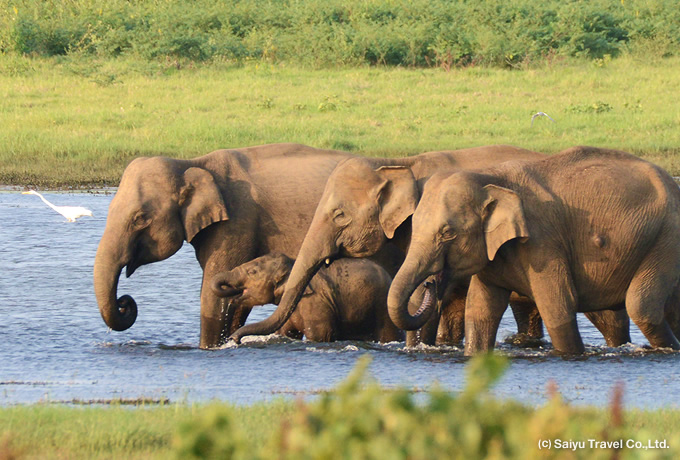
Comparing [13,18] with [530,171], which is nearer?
[530,171]

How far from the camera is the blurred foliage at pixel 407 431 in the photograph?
303 centimetres

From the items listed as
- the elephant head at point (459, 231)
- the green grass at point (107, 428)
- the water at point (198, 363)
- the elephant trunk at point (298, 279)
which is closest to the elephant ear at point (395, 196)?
the elephant trunk at point (298, 279)

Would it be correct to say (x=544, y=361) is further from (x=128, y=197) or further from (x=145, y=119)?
(x=145, y=119)

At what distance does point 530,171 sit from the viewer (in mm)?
8578

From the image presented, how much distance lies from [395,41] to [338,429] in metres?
25.7

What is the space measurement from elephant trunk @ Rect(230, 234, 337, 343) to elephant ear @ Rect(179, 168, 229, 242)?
868 millimetres

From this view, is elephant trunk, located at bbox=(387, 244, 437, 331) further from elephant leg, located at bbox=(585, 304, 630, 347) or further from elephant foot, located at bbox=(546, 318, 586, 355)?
elephant leg, located at bbox=(585, 304, 630, 347)

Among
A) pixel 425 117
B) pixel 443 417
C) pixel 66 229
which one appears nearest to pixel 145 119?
pixel 425 117

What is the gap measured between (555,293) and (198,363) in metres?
2.50

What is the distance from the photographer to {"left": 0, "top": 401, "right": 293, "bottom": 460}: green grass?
5.58 m

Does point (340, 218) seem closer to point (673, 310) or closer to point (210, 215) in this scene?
point (210, 215)

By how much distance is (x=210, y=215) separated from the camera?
9.66m

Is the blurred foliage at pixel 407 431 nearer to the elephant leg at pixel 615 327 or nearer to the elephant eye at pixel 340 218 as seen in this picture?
the elephant eye at pixel 340 218

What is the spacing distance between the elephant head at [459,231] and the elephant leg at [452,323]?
5.48ft
